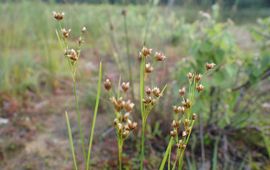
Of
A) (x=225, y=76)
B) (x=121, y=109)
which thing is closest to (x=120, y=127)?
(x=121, y=109)

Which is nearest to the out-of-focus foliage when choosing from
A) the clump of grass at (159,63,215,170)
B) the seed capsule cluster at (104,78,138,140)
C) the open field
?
the open field

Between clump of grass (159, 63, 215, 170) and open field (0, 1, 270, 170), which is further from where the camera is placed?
open field (0, 1, 270, 170)

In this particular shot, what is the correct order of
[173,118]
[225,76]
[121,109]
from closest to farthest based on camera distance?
[121,109], [225,76], [173,118]

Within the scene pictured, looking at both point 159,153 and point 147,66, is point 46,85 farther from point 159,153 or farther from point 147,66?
point 147,66

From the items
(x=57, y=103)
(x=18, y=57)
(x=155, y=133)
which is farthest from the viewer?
(x=18, y=57)

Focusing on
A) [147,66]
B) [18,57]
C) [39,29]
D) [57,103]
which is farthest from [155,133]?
[39,29]

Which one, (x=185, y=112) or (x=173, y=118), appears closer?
(x=185, y=112)

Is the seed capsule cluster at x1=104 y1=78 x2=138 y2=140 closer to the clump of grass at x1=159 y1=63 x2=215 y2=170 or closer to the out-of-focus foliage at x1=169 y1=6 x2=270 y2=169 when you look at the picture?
the clump of grass at x1=159 y1=63 x2=215 y2=170

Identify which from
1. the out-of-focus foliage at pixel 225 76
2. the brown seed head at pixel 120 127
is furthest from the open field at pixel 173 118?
the brown seed head at pixel 120 127

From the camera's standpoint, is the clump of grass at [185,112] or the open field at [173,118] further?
the open field at [173,118]

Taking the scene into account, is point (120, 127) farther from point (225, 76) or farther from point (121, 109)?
point (225, 76)

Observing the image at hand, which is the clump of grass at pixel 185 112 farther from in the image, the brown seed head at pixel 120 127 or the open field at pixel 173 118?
the open field at pixel 173 118
